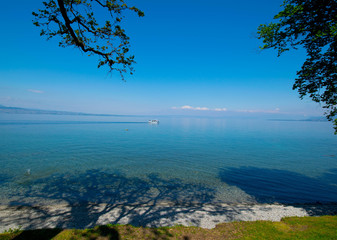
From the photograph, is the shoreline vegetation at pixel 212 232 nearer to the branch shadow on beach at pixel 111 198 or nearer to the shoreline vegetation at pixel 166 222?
the shoreline vegetation at pixel 166 222

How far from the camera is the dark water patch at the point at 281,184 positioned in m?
18.9

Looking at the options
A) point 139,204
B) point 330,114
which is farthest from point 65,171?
point 330,114

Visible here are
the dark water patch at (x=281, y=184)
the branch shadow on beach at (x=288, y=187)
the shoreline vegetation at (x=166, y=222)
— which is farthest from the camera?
the dark water patch at (x=281, y=184)

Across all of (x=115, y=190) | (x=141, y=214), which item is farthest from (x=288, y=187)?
(x=115, y=190)

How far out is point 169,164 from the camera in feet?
103

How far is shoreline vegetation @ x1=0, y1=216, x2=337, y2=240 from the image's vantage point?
907cm

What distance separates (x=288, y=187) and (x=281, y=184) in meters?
1.08

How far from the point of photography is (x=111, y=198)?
17172 mm

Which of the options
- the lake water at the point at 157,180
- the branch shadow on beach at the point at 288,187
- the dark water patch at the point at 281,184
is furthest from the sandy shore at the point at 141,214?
the dark water patch at the point at 281,184

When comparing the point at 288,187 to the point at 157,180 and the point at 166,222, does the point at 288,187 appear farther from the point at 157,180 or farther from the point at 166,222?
the point at 166,222

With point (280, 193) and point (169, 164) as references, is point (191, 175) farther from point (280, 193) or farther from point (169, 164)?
point (280, 193)

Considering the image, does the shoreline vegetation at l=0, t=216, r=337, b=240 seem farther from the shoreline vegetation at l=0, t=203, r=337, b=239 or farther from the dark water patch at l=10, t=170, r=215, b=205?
the dark water patch at l=10, t=170, r=215, b=205

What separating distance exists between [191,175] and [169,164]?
6675mm

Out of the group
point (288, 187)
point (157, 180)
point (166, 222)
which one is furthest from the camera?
point (157, 180)
